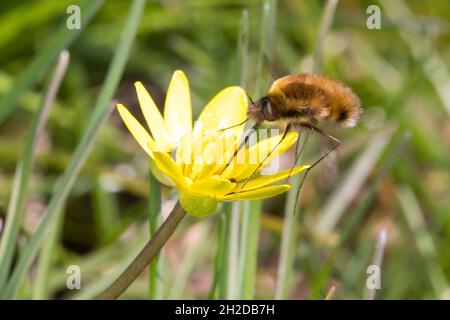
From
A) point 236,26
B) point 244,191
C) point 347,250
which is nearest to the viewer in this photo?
point 244,191

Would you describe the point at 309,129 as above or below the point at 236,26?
below

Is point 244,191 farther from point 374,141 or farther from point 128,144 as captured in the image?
point 128,144

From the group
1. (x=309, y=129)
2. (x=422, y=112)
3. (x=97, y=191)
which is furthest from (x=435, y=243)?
(x=309, y=129)

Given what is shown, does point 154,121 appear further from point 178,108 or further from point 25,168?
point 25,168

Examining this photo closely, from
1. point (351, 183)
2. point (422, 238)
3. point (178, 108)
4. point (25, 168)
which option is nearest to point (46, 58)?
point (25, 168)

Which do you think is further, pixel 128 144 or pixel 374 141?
pixel 128 144

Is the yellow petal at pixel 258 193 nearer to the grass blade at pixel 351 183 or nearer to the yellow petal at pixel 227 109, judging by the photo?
the yellow petal at pixel 227 109

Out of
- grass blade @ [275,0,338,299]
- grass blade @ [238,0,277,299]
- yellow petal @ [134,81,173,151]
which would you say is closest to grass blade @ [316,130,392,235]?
grass blade @ [275,0,338,299]

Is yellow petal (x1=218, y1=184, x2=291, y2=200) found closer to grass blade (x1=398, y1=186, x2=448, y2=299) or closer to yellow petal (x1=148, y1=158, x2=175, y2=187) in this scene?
yellow petal (x1=148, y1=158, x2=175, y2=187)
